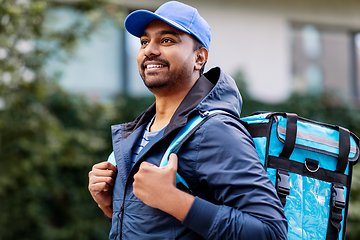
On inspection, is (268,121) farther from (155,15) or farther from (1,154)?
(1,154)

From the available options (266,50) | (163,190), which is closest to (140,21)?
(163,190)

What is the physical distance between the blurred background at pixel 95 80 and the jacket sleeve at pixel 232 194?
3.75 m

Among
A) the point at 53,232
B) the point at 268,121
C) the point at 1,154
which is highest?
the point at 268,121

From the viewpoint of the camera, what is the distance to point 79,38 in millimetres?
5660

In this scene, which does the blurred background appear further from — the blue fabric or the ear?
the blue fabric

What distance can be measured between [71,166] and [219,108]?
513cm

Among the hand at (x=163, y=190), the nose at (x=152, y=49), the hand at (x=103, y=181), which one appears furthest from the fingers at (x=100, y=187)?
the nose at (x=152, y=49)

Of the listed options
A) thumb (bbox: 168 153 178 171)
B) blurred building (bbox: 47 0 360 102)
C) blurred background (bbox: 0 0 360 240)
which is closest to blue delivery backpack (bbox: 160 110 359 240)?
thumb (bbox: 168 153 178 171)

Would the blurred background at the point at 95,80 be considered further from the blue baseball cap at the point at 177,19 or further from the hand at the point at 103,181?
the hand at the point at 103,181

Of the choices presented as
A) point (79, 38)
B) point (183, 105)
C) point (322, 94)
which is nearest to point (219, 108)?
point (183, 105)

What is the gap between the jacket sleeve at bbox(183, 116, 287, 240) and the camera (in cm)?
148

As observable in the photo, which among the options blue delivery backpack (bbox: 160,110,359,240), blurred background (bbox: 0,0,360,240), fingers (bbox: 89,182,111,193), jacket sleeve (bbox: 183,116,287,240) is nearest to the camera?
jacket sleeve (bbox: 183,116,287,240)

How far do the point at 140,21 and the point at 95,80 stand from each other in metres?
5.74

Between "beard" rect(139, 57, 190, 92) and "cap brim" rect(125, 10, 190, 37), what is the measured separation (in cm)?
18
